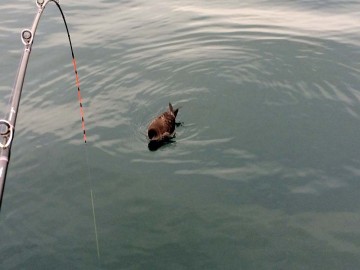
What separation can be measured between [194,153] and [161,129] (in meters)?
0.94

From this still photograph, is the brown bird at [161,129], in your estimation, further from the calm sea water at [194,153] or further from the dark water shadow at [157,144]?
the calm sea water at [194,153]

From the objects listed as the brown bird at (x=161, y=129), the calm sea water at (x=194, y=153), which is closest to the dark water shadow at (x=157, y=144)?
→ the brown bird at (x=161, y=129)

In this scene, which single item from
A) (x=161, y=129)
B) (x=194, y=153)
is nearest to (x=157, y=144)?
(x=161, y=129)

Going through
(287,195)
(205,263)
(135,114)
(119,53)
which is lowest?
(205,263)

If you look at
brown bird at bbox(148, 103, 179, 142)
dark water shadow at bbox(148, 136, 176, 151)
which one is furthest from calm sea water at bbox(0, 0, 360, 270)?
brown bird at bbox(148, 103, 179, 142)

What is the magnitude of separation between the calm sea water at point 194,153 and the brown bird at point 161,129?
0.37m

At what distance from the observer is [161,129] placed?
29.8 ft

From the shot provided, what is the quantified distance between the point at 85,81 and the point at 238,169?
589cm

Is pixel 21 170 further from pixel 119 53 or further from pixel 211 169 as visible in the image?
pixel 119 53

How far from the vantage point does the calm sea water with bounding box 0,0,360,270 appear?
6750 mm

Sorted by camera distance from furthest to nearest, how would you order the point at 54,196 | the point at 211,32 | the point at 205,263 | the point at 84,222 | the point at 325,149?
the point at 211,32 < the point at 325,149 < the point at 54,196 < the point at 84,222 < the point at 205,263

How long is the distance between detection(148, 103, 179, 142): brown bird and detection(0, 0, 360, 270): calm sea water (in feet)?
1.20

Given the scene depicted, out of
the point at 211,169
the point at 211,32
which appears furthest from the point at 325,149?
the point at 211,32

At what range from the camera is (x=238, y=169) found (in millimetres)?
8258
